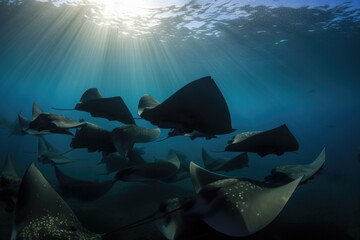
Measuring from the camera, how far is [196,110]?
3.52 m

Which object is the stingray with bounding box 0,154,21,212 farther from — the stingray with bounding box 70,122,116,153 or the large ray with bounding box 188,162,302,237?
the large ray with bounding box 188,162,302,237

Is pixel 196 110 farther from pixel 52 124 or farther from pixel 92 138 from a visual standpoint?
pixel 52 124

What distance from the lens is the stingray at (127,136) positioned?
14.3 feet

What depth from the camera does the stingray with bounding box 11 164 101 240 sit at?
94.3 inches

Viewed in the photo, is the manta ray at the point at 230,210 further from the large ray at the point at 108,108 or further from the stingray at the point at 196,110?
the large ray at the point at 108,108

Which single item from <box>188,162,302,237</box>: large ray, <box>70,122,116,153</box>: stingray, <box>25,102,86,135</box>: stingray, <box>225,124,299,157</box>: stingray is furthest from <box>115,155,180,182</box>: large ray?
<box>188,162,302,237</box>: large ray

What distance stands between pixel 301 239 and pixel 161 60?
98.3ft

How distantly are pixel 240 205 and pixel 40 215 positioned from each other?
6.64 ft

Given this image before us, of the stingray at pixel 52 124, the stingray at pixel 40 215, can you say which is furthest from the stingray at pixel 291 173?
the stingray at pixel 52 124

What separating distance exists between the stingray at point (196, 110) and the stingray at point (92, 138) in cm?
118

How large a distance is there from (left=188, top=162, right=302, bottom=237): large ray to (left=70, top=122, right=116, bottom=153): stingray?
8.28 feet

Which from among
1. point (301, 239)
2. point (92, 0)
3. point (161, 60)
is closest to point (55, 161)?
point (301, 239)

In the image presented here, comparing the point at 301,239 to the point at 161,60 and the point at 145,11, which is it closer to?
the point at 145,11

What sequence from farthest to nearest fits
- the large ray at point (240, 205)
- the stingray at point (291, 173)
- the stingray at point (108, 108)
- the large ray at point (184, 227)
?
the stingray at point (108, 108) < the stingray at point (291, 173) < the large ray at point (184, 227) < the large ray at point (240, 205)
